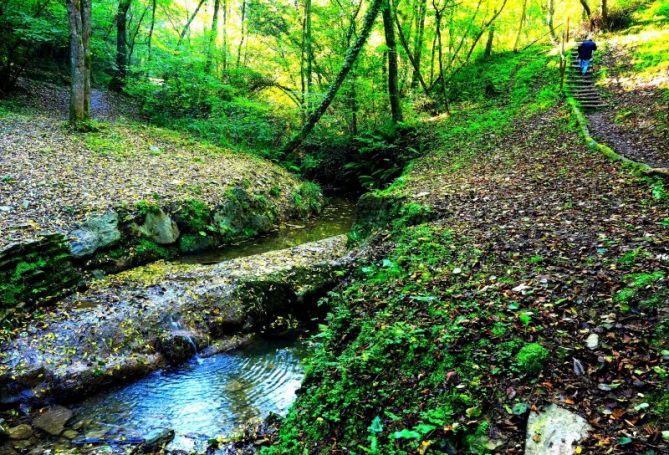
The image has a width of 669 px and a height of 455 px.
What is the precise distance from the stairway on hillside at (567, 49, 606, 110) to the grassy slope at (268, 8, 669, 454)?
8.66 m

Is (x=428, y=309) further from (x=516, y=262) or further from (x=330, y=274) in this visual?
(x=330, y=274)

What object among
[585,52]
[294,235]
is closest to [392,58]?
[585,52]

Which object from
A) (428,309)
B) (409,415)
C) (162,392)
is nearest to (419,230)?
(428,309)

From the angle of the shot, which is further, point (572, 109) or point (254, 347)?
point (572, 109)

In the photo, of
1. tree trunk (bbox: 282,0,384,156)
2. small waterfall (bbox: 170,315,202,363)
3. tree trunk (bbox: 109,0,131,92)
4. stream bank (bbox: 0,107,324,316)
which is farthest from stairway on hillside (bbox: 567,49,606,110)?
tree trunk (bbox: 109,0,131,92)

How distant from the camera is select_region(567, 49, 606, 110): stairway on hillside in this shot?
15.3 meters

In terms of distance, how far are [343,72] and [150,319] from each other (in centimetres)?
1223

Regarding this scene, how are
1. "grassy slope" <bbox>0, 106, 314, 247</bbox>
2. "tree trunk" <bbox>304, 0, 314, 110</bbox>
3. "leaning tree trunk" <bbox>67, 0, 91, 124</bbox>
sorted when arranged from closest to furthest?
"grassy slope" <bbox>0, 106, 314, 247</bbox> → "leaning tree trunk" <bbox>67, 0, 91, 124</bbox> → "tree trunk" <bbox>304, 0, 314, 110</bbox>

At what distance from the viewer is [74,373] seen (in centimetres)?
593

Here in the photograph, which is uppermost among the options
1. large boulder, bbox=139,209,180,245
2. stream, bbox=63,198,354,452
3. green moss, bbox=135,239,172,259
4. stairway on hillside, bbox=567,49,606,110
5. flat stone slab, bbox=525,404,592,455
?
stairway on hillside, bbox=567,49,606,110

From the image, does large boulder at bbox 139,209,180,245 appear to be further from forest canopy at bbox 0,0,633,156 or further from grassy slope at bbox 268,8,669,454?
forest canopy at bbox 0,0,633,156

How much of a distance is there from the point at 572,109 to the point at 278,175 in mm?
11066

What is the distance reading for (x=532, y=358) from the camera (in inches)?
147

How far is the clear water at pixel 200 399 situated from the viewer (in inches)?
211
